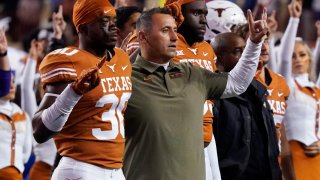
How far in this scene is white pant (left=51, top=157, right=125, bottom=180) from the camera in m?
4.61

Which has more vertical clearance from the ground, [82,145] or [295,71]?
[82,145]

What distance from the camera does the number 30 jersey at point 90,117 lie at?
15.2ft

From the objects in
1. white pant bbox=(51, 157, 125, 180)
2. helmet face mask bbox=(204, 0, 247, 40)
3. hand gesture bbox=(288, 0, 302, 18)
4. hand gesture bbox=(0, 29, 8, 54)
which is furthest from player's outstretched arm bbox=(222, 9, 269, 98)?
hand gesture bbox=(288, 0, 302, 18)

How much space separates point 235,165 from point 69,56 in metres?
1.64

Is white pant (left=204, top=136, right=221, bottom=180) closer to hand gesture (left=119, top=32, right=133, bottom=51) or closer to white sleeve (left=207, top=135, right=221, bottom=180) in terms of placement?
white sleeve (left=207, top=135, right=221, bottom=180)

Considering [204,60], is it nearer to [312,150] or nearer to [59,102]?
[59,102]

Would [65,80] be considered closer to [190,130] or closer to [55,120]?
[55,120]

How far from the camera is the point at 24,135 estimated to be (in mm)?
7449

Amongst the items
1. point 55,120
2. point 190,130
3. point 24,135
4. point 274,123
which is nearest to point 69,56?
point 55,120

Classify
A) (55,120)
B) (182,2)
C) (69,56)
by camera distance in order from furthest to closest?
(182,2), (69,56), (55,120)

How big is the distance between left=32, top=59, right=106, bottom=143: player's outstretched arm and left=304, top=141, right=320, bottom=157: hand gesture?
319 cm

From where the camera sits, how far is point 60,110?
433cm

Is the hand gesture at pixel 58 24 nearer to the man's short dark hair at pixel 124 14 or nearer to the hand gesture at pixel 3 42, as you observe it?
the man's short dark hair at pixel 124 14

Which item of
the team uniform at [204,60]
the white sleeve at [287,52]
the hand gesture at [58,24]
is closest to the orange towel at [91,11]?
the team uniform at [204,60]
